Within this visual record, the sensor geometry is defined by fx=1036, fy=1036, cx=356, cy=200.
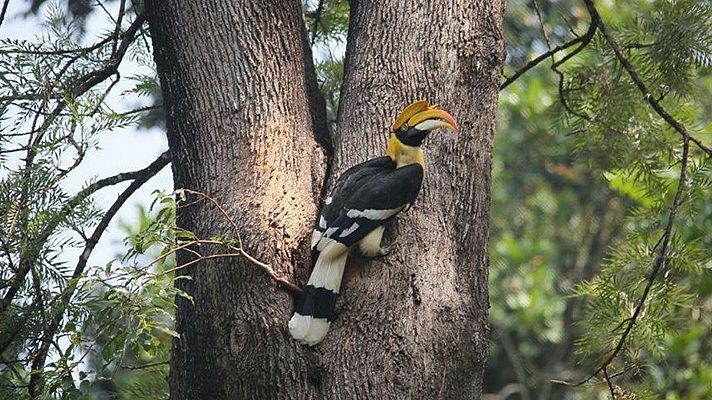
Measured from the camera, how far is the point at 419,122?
2320mm

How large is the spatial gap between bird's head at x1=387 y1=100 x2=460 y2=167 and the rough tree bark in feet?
0.21

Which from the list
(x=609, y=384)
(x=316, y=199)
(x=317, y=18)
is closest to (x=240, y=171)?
(x=316, y=199)

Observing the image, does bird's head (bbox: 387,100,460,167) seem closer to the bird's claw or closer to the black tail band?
the bird's claw

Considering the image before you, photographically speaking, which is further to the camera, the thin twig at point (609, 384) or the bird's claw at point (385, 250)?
the thin twig at point (609, 384)

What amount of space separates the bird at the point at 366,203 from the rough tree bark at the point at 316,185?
38 mm

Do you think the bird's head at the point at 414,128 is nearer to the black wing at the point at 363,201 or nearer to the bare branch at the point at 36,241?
the black wing at the point at 363,201

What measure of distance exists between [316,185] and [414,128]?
11.5 inches

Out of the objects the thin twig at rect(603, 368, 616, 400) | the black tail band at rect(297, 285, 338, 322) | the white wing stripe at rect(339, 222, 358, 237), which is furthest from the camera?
the thin twig at rect(603, 368, 616, 400)

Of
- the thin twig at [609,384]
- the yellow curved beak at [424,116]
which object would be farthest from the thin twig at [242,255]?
the thin twig at [609,384]

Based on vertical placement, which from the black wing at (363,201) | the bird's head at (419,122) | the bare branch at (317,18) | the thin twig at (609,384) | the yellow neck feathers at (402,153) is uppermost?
the bare branch at (317,18)

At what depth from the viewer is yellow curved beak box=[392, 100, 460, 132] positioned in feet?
7.61

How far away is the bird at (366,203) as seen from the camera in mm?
2195

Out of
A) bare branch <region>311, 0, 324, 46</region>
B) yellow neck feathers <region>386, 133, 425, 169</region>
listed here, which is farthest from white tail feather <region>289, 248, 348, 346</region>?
bare branch <region>311, 0, 324, 46</region>

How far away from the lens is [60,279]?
2.53 metres
